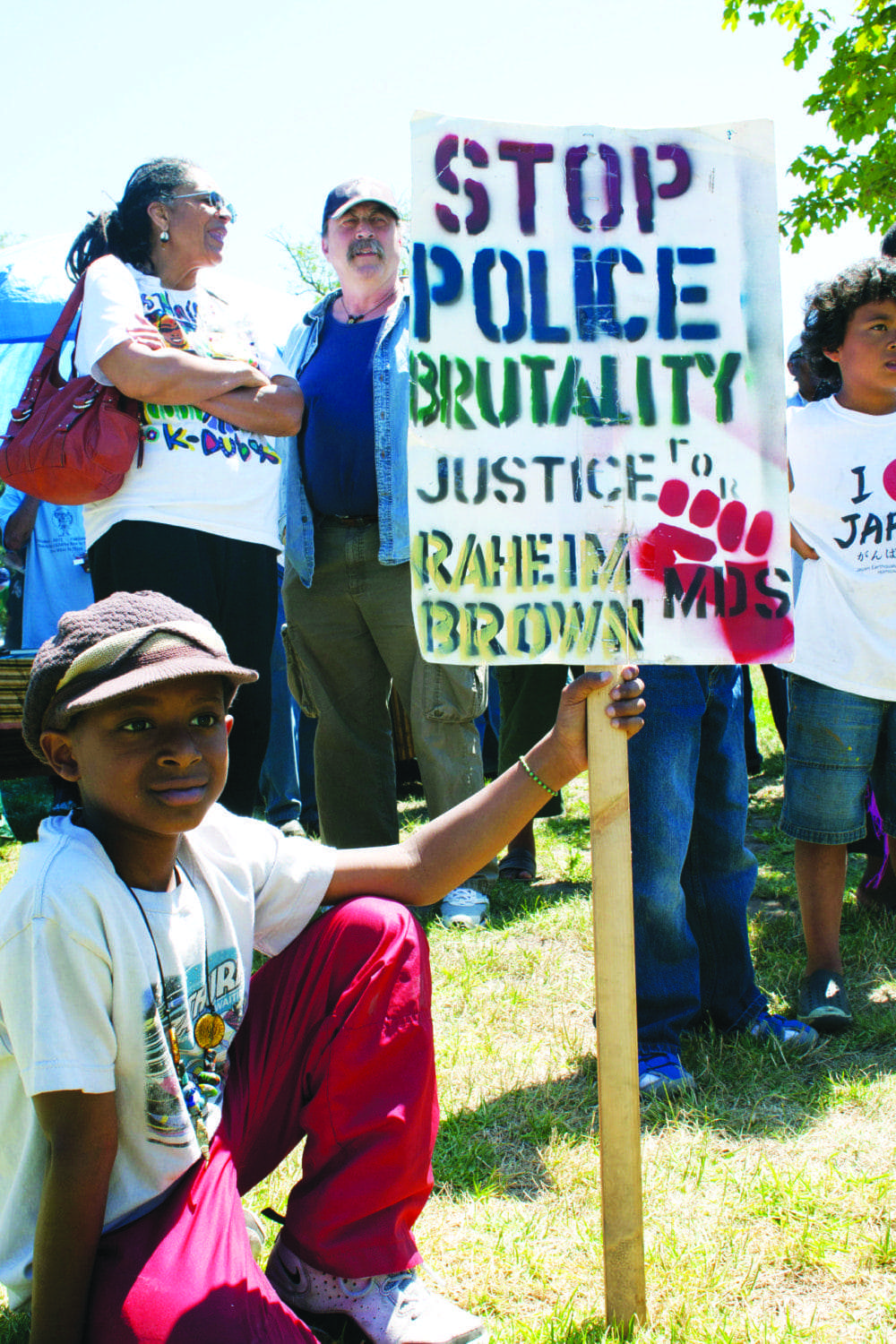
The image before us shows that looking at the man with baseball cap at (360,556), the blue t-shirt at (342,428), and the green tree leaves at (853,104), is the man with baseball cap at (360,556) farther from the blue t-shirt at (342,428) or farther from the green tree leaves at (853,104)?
the green tree leaves at (853,104)

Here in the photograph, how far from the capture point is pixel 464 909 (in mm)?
3396

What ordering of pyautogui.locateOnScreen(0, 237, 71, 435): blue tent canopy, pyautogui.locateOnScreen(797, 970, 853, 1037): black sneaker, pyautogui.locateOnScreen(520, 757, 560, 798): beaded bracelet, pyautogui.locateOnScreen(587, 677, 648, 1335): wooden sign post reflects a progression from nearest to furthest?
pyautogui.locateOnScreen(587, 677, 648, 1335): wooden sign post → pyautogui.locateOnScreen(520, 757, 560, 798): beaded bracelet → pyautogui.locateOnScreen(797, 970, 853, 1037): black sneaker → pyautogui.locateOnScreen(0, 237, 71, 435): blue tent canopy

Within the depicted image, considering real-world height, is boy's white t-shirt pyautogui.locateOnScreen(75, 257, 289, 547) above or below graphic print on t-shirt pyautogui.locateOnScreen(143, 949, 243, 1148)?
above

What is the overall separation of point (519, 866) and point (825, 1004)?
139 centimetres

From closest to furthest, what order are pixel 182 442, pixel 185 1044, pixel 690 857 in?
pixel 185 1044
pixel 690 857
pixel 182 442

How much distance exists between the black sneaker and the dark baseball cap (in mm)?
2350

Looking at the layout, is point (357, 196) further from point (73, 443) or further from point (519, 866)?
point (519, 866)

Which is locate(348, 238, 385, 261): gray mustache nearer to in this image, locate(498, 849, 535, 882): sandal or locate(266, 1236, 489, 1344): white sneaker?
locate(498, 849, 535, 882): sandal

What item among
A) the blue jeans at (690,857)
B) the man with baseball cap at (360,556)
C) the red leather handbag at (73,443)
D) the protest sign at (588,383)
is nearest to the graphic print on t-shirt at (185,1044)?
the protest sign at (588,383)

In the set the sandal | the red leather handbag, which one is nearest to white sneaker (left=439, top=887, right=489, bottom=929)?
the sandal

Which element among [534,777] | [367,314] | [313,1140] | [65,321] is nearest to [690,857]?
[534,777]

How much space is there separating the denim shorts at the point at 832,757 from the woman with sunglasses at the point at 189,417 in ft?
4.50

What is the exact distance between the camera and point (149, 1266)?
1406 millimetres

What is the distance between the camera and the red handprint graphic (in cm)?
173
